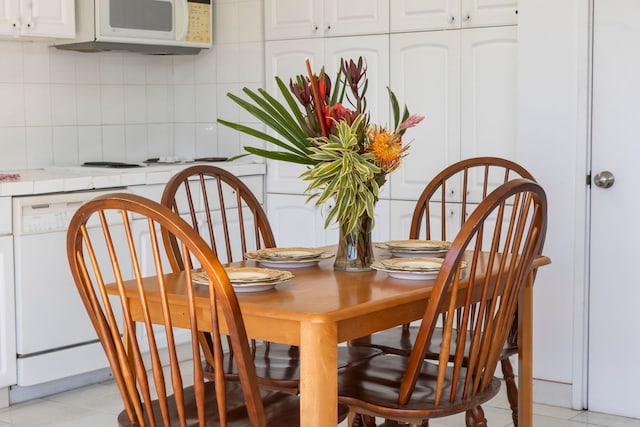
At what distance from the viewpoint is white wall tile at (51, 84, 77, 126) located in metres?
4.64

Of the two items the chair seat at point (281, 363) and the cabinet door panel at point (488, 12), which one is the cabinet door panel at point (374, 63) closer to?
the cabinet door panel at point (488, 12)

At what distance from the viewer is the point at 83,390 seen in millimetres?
4125

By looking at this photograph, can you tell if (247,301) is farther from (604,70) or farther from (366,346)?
(604,70)

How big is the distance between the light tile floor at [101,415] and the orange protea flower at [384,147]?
1526 millimetres

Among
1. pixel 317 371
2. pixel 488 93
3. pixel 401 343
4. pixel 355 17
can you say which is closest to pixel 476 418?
pixel 401 343

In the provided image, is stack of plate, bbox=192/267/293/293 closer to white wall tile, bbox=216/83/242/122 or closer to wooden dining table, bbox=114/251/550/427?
wooden dining table, bbox=114/251/550/427

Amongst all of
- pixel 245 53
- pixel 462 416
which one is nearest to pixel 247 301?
pixel 462 416

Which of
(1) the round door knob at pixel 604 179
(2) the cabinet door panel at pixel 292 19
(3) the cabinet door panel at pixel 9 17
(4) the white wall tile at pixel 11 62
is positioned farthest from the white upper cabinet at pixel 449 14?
(4) the white wall tile at pixel 11 62

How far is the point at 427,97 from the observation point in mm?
4234

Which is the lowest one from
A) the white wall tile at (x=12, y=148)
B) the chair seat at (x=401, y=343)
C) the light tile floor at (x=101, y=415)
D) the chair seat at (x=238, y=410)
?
the light tile floor at (x=101, y=415)

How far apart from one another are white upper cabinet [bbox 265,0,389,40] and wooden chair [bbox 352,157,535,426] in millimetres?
837

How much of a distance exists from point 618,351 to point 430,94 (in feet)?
4.45

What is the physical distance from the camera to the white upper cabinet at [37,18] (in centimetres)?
408

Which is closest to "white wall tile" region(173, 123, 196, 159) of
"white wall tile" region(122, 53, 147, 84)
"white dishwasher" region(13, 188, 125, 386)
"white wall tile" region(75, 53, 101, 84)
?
"white wall tile" region(122, 53, 147, 84)
